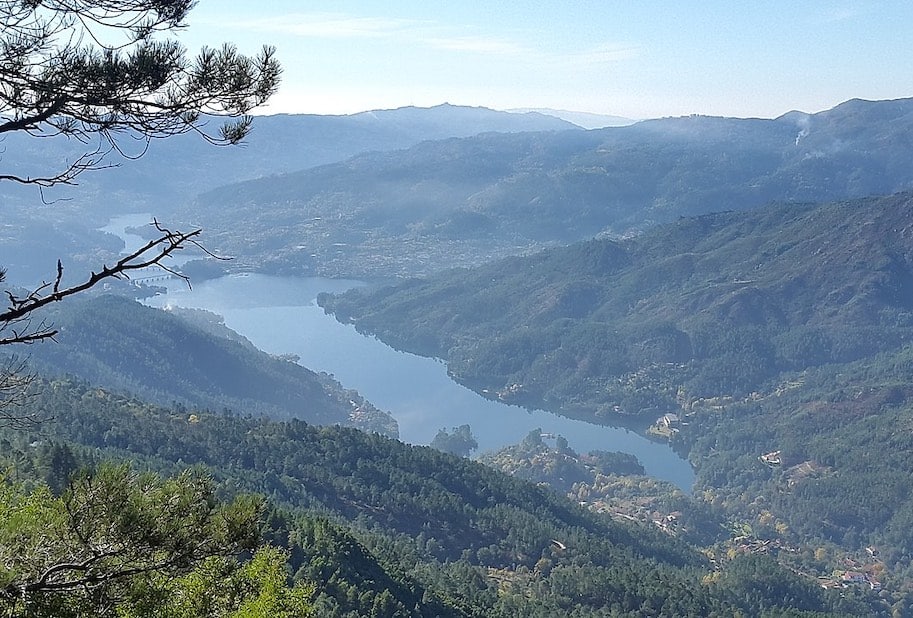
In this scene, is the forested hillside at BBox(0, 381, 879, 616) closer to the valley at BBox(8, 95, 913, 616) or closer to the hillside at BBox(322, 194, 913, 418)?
the valley at BBox(8, 95, 913, 616)

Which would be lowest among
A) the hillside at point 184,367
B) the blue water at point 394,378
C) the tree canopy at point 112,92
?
the blue water at point 394,378

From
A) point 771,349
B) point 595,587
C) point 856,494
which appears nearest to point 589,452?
point 856,494

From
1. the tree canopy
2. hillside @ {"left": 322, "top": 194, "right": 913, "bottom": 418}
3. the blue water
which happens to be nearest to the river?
the blue water

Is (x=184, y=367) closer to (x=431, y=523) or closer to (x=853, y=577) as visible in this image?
(x=431, y=523)

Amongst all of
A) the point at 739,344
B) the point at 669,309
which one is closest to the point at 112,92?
the point at 739,344

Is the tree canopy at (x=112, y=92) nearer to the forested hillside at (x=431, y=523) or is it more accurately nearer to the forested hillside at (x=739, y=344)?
the forested hillside at (x=431, y=523)

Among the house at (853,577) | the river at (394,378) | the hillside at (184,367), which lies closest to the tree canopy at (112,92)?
the house at (853,577)

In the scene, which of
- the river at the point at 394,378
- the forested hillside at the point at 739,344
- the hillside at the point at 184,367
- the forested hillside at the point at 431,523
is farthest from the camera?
the river at the point at 394,378
